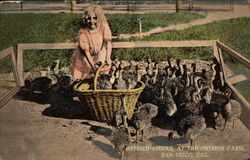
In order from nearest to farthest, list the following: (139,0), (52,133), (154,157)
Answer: (154,157) < (52,133) < (139,0)

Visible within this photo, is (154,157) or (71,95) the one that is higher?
(71,95)

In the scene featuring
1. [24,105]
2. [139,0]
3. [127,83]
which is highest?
[139,0]

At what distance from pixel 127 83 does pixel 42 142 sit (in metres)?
1.36

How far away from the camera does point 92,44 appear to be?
18.8 ft

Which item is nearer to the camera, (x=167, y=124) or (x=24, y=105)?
(x=167, y=124)

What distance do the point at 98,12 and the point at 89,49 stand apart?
52 centimetres

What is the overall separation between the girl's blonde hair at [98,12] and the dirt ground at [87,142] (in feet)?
4.29

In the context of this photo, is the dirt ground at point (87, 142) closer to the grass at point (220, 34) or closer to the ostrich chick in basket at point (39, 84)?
the ostrich chick in basket at point (39, 84)

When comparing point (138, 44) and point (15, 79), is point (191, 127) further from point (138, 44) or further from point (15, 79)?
point (15, 79)

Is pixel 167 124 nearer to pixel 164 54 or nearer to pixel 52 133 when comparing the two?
pixel 164 54

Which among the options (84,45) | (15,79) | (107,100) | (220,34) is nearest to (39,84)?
(15,79)

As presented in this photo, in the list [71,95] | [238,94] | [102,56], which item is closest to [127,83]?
[102,56]

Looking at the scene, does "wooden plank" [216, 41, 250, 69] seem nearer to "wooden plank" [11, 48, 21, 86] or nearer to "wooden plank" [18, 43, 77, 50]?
"wooden plank" [18, 43, 77, 50]

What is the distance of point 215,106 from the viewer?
5.54 metres
